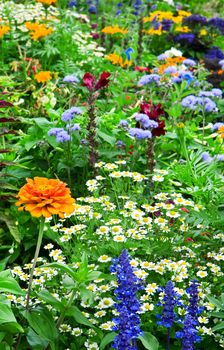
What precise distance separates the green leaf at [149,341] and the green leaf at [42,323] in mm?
304

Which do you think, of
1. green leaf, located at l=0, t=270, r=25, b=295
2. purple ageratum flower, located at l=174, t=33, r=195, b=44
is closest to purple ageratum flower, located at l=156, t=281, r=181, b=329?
green leaf, located at l=0, t=270, r=25, b=295

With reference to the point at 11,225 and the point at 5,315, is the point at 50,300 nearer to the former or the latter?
the point at 5,315

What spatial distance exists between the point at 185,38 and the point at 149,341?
4.82 m

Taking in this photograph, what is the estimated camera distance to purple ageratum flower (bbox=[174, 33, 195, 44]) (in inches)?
261

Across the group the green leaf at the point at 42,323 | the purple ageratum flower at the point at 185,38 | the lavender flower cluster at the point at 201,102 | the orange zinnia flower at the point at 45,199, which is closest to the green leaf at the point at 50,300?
the green leaf at the point at 42,323

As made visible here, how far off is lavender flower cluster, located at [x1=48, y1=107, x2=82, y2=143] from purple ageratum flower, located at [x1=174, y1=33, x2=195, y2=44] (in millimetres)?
3406

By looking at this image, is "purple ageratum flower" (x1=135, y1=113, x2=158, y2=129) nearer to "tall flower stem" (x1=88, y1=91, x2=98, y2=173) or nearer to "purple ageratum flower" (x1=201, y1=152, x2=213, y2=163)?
"tall flower stem" (x1=88, y1=91, x2=98, y2=173)

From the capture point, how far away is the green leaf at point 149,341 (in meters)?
2.25

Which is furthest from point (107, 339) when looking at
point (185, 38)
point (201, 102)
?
point (185, 38)

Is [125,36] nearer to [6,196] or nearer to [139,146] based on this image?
[139,146]

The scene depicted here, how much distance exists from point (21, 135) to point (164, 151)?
93 centimetres

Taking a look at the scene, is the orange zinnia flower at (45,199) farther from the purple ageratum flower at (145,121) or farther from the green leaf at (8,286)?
the purple ageratum flower at (145,121)

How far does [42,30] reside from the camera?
5395mm

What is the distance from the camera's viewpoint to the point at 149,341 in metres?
2.28
